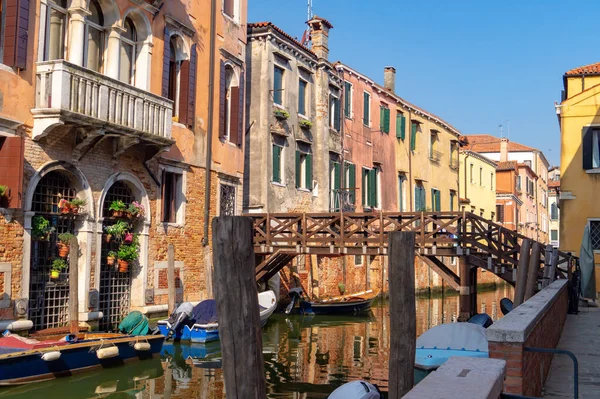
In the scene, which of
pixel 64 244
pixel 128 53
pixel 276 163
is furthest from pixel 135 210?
pixel 276 163

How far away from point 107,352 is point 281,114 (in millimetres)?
10647

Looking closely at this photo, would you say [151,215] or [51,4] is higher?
[51,4]

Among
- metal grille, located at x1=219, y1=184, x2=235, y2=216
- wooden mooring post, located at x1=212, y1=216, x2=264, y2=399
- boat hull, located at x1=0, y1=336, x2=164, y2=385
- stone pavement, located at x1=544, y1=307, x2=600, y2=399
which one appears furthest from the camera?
metal grille, located at x1=219, y1=184, x2=235, y2=216

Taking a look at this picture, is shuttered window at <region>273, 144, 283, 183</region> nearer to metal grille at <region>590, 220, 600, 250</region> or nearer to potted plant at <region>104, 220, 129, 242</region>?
potted plant at <region>104, 220, 129, 242</region>

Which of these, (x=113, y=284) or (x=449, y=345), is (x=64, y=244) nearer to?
(x=113, y=284)

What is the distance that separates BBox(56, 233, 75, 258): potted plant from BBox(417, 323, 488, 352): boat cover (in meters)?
6.20

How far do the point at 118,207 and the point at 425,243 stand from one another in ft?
23.7

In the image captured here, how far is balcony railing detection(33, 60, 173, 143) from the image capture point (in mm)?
11352

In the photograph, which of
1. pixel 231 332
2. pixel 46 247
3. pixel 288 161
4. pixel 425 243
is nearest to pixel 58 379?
pixel 46 247

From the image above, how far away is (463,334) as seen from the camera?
9883 mm

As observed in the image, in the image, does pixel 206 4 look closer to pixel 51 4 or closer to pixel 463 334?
pixel 51 4

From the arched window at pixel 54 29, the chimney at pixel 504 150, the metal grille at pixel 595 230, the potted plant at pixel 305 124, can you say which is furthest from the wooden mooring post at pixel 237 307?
the chimney at pixel 504 150

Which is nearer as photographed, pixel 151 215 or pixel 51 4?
pixel 51 4

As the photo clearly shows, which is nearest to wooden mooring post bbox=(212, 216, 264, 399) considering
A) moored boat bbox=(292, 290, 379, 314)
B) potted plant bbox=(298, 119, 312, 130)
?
moored boat bbox=(292, 290, 379, 314)
